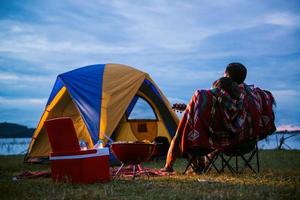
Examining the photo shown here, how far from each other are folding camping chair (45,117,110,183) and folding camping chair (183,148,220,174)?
1560 mm

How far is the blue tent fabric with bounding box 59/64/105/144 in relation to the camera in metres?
9.32

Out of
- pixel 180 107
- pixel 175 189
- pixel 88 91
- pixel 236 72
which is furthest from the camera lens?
pixel 88 91

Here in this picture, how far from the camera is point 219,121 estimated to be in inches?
259

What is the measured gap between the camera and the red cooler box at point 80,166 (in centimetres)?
565

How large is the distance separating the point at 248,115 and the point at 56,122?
112 inches

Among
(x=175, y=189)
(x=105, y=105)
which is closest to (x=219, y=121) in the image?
(x=175, y=189)

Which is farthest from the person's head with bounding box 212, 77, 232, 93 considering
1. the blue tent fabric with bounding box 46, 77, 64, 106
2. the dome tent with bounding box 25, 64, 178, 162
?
the blue tent fabric with bounding box 46, 77, 64, 106

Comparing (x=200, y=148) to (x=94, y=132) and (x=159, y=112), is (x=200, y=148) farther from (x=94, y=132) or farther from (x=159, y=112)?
(x=159, y=112)

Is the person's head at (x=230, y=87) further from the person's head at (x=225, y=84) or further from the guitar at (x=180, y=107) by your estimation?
the guitar at (x=180, y=107)

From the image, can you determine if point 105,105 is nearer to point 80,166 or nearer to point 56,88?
point 56,88

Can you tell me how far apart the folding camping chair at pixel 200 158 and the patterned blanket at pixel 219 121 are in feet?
0.41

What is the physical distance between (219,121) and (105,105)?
140 inches

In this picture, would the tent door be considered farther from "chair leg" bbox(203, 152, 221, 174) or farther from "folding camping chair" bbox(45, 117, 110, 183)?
"folding camping chair" bbox(45, 117, 110, 183)

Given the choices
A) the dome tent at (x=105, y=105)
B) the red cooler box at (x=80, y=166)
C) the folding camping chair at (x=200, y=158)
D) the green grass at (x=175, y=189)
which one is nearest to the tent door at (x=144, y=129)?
the dome tent at (x=105, y=105)
